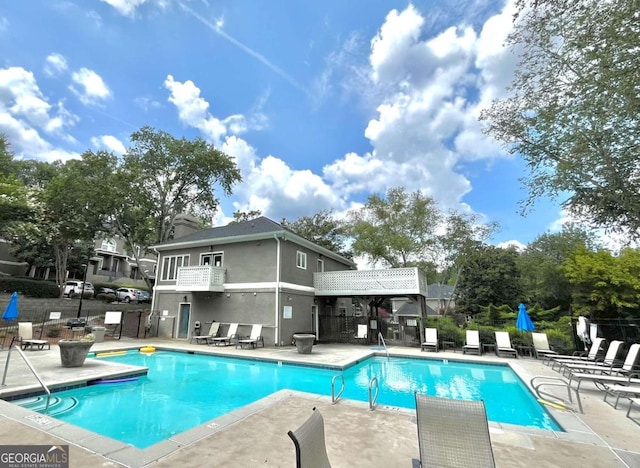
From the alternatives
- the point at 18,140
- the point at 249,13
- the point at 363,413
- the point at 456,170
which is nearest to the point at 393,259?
the point at 456,170

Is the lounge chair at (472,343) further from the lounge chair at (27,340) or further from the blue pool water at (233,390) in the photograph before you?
the lounge chair at (27,340)

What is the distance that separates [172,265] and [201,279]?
432 cm

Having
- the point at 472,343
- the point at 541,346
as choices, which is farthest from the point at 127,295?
the point at 541,346

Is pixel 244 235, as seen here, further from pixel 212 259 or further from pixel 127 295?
pixel 127 295

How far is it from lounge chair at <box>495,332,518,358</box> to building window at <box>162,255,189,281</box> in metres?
17.5

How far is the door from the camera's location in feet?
60.2

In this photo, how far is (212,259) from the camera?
18.5 meters

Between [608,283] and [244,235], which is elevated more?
[244,235]

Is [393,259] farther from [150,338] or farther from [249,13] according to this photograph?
[249,13]

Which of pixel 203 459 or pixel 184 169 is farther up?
pixel 184 169

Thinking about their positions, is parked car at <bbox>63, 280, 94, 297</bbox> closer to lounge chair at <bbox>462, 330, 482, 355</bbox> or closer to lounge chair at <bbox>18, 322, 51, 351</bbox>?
lounge chair at <bbox>18, 322, 51, 351</bbox>

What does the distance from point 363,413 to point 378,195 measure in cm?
2546

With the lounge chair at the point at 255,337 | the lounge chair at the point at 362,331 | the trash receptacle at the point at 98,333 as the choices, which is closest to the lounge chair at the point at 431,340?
the lounge chair at the point at 362,331

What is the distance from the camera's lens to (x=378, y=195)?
1155 inches
